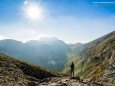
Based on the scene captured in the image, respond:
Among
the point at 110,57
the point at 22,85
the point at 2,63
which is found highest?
the point at 110,57

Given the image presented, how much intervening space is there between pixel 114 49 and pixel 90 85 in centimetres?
11511

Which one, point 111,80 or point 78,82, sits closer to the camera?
point 78,82

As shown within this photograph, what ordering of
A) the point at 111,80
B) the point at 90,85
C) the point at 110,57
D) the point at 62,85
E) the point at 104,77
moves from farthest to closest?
the point at 110,57 < the point at 104,77 < the point at 111,80 < the point at 90,85 < the point at 62,85

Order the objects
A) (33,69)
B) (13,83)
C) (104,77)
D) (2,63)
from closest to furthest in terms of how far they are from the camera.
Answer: (13,83) → (2,63) → (33,69) → (104,77)

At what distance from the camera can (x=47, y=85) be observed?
59.9 metres

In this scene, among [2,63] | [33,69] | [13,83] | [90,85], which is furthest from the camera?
[33,69]

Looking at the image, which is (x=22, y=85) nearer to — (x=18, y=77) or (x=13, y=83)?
(x=13, y=83)

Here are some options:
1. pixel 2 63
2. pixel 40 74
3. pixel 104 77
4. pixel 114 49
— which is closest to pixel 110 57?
→ pixel 114 49

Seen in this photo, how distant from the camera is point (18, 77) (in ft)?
202

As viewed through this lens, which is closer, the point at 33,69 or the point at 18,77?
the point at 18,77

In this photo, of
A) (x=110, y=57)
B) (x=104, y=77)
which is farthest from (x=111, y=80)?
(x=110, y=57)

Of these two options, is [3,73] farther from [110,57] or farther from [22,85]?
[110,57]

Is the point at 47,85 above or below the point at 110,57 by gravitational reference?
below

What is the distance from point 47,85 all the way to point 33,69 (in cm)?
2013
